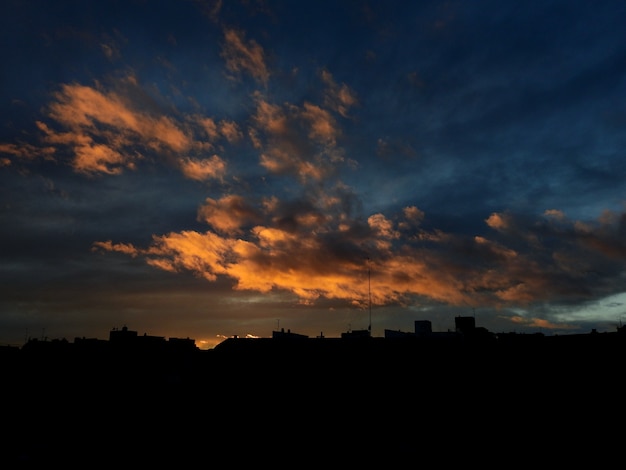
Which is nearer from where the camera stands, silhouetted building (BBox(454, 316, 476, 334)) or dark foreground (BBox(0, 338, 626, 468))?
dark foreground (BBox(0, 338, 626, 468))

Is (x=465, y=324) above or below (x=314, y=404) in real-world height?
above

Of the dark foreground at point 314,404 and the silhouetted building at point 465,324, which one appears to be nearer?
the dark foreground at point 314,404

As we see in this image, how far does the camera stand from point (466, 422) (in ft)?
83.9

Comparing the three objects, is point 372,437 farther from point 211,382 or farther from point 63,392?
point 63,392

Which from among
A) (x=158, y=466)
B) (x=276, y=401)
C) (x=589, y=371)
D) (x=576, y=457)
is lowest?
(x=158, y=466)

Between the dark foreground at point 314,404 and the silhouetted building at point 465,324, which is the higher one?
the silhouetted building at point 465,324

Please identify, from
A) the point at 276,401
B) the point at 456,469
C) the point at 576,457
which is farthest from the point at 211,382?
the point at 576,457

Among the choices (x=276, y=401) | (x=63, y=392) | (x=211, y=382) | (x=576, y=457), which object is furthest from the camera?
(x=63, y=392)

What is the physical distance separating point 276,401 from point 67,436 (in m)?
13.4

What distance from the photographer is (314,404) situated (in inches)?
1126

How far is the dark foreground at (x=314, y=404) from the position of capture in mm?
24312

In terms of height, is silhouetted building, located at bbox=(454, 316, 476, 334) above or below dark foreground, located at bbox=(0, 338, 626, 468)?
above

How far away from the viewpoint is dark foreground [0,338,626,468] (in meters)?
24.3

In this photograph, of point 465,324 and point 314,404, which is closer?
point 314,404
